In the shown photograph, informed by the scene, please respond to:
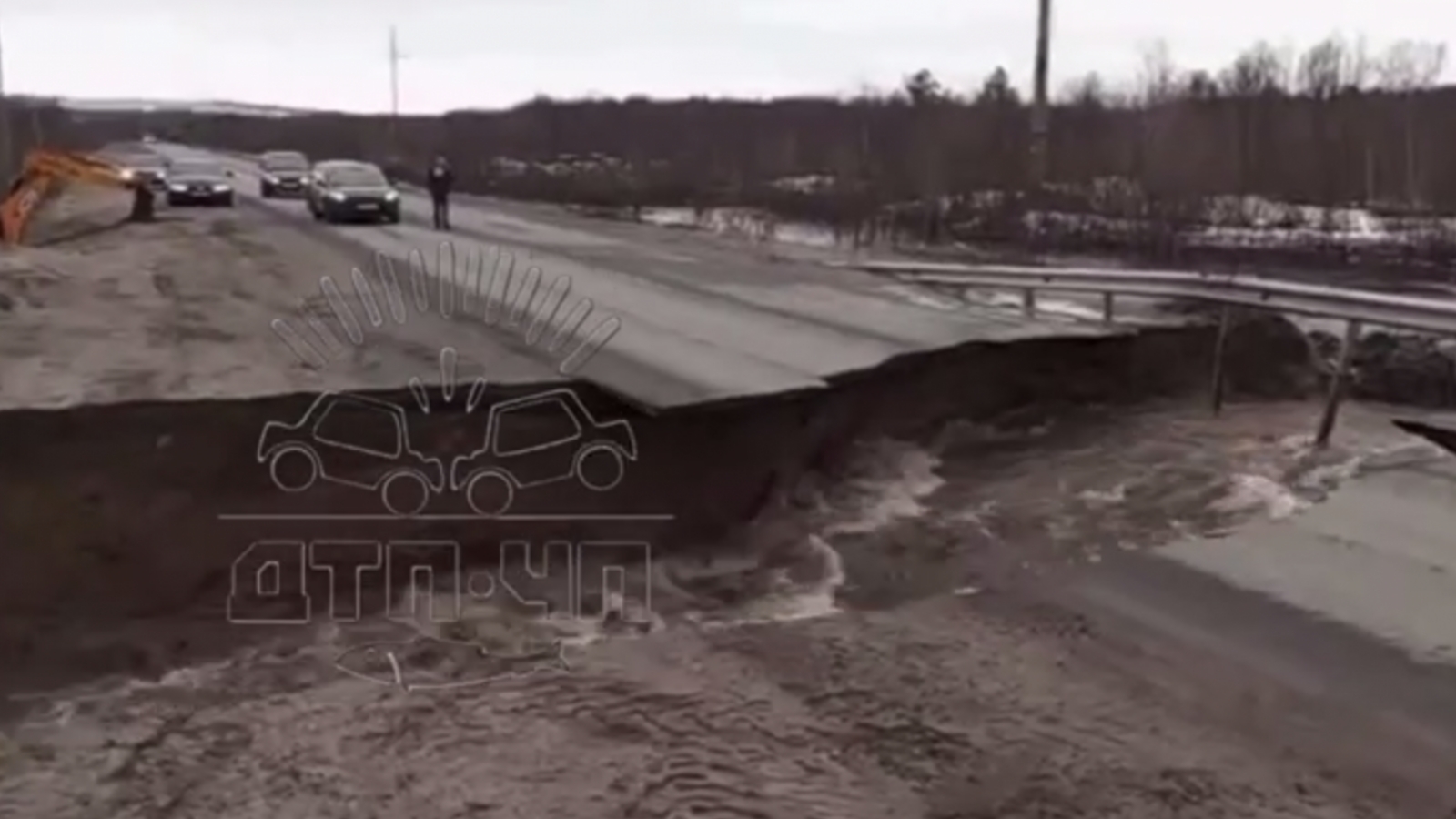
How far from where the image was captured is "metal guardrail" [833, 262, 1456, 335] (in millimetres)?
11062

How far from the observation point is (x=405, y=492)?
9570mm

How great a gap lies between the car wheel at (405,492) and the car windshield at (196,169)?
33.1 metres

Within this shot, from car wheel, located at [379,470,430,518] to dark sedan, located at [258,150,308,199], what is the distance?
127 feet

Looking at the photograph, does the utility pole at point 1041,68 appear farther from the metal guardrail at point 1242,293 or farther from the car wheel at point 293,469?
the car wheel at point 293,469

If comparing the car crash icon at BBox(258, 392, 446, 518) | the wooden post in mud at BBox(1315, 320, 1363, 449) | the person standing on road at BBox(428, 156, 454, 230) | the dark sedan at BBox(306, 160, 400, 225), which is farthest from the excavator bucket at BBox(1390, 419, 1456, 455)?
the dark sedan at BBox(306, 160, 400, 225)

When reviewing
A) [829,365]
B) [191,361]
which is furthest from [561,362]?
[191,361]

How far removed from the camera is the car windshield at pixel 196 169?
40094 millimetres

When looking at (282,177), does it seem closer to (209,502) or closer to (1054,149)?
(1054,149)

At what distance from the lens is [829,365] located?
40.1 feet

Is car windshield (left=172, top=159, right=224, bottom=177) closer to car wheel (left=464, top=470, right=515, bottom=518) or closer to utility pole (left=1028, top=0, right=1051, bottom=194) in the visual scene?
utility pole (left=1028, top=0, right=1051, bottom=194)

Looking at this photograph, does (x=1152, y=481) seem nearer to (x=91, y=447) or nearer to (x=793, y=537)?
(x=793, y=537)

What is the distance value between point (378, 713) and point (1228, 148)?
55.9 metres

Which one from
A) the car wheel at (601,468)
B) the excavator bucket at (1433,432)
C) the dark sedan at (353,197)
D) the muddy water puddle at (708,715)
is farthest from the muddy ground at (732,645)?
the dark sedan at (353,197)

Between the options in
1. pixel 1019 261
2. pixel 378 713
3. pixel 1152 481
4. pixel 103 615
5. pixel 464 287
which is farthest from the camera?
pixel 1019 261
